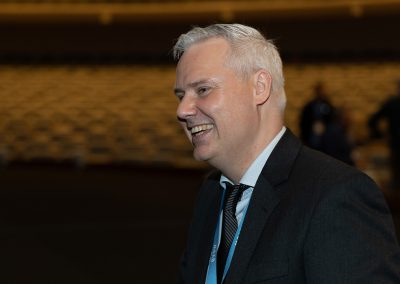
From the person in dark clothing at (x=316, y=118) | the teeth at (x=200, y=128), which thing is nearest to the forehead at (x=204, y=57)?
the teeth at (x=200, y=128)

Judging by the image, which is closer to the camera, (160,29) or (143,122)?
(143,122)

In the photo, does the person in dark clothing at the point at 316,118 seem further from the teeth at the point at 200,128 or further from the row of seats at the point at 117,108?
the teeth at the point at 200,128

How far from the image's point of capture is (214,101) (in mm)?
1533

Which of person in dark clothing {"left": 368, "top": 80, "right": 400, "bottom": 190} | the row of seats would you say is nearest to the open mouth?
person in dark clothing {"left": 368, "top": 80, "right": 400, "bottom": 190}

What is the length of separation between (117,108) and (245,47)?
1374 centimetres

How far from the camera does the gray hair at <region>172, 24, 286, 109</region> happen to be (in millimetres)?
1540

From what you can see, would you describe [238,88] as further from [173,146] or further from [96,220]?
[173,146]

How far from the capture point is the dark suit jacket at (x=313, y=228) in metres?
1.33

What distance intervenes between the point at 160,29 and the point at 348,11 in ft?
15.0

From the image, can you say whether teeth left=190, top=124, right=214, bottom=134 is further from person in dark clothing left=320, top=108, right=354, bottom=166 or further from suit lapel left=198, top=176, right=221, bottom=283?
person in dark clothing left=320, top=108, right=354, bottom=166

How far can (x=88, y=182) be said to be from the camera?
446 inches

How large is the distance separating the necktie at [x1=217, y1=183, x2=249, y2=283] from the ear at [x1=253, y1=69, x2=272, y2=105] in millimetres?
185

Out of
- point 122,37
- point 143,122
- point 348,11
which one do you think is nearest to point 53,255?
point 143,122

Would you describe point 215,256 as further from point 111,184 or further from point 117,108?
point 117,108
